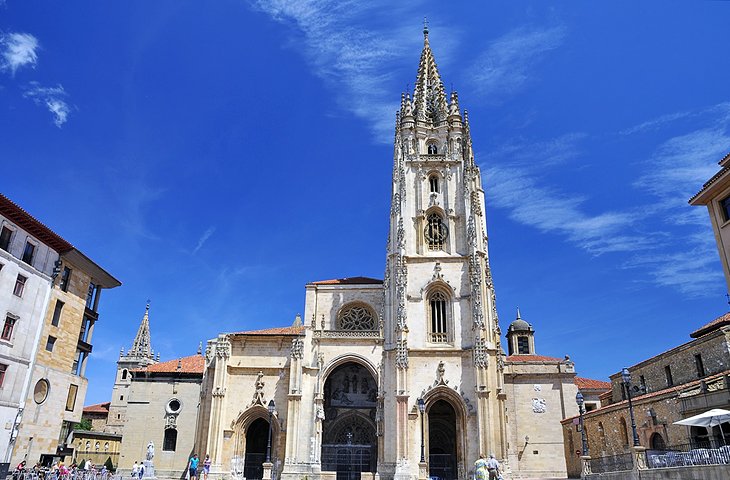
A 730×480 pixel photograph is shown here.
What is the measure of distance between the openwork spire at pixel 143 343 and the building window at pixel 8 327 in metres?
53.9

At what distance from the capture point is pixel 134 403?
39.6 meters

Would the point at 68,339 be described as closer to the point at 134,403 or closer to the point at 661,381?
the point at 134,403

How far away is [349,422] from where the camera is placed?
3659 cm

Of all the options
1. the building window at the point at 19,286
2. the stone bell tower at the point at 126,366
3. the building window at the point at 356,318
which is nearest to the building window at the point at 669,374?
the building window at the point at 356,318

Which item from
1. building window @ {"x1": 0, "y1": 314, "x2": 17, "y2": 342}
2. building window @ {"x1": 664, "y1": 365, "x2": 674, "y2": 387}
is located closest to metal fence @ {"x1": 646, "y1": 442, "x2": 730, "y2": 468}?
building window @ {"x1": 664, "y1": 365, "x2": 674, "y2": 387}

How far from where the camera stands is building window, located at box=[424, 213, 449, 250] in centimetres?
3984

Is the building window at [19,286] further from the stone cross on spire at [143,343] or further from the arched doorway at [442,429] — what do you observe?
the stone cross on spire at [143,343]

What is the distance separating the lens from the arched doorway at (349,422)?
3478 centimetres

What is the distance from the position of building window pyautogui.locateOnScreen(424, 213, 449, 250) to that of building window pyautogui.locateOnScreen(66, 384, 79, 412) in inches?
972

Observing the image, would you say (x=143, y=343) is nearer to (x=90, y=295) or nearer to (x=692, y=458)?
(x=90, y=295)

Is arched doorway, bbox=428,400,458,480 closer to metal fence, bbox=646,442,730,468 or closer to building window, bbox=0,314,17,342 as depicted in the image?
metal fence, bbox=646,442,730,468

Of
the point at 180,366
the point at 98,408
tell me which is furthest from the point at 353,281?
the point at 98,408

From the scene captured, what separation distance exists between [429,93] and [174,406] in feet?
111

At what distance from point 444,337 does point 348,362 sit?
6785mm
